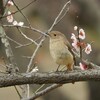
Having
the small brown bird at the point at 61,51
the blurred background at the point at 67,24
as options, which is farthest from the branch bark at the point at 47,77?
the blurred background at the point at 67,24

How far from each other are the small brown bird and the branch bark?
77 centimetres

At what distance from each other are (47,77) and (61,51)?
952 millimetres

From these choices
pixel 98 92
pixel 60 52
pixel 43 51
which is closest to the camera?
pixel 60 52

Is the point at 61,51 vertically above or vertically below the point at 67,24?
above

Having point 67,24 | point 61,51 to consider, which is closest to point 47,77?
point 61,51

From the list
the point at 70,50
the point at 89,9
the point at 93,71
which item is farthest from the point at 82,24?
the point at 93,71

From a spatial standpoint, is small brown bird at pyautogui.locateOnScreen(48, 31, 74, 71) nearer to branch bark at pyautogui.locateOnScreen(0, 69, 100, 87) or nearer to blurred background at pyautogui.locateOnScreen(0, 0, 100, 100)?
branch bark at pyautogui.locateOnScreen(0, 69, 100, 87)

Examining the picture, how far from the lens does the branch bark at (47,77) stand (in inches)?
162

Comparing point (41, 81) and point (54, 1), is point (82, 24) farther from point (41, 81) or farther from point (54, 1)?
point (41, 81)

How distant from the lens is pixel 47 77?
4.16 metres

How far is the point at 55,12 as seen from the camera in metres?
10.4

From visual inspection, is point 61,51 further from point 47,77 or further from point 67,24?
point 67,24

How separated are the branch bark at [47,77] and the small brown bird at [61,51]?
30.3 inches

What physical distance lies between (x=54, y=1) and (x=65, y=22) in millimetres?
497
